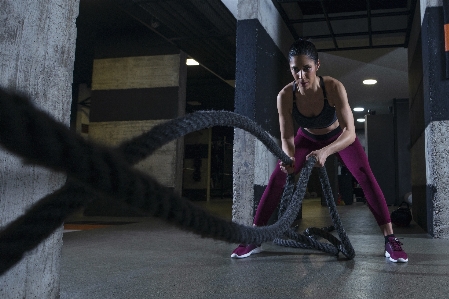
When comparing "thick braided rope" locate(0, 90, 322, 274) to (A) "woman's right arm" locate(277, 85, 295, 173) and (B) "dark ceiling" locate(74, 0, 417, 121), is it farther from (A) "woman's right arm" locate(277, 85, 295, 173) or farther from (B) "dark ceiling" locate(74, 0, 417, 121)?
(B) "dark ceiling" locate(74, 0, 417, 121)

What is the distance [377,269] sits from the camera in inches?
82.9

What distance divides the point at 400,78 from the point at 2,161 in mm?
8365

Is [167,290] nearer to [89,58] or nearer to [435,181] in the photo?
[435,181]

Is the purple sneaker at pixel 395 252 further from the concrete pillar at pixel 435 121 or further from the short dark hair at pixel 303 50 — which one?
the concrete pillar at pixel 435 121

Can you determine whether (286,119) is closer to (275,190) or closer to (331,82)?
(331,82)

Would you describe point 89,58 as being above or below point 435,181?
above

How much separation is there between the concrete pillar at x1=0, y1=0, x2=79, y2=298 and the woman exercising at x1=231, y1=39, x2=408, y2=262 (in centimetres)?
130

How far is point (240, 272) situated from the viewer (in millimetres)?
2018

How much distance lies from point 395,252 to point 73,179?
7.38 ft

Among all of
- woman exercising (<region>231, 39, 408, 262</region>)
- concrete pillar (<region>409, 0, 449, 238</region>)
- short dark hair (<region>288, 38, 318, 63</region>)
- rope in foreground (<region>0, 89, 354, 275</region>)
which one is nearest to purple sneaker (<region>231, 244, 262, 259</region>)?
woman exercising (<region>231, 39, 408, 262</region>)

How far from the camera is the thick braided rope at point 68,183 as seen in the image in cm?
38

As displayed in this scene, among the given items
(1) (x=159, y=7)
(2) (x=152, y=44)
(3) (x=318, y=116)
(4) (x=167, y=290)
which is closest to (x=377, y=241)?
(3) (x=318, y=116)

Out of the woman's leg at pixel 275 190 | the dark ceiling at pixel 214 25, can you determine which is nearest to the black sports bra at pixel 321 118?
the woman's leg at pixel 275 190

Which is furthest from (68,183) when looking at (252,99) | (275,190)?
(252,99)
